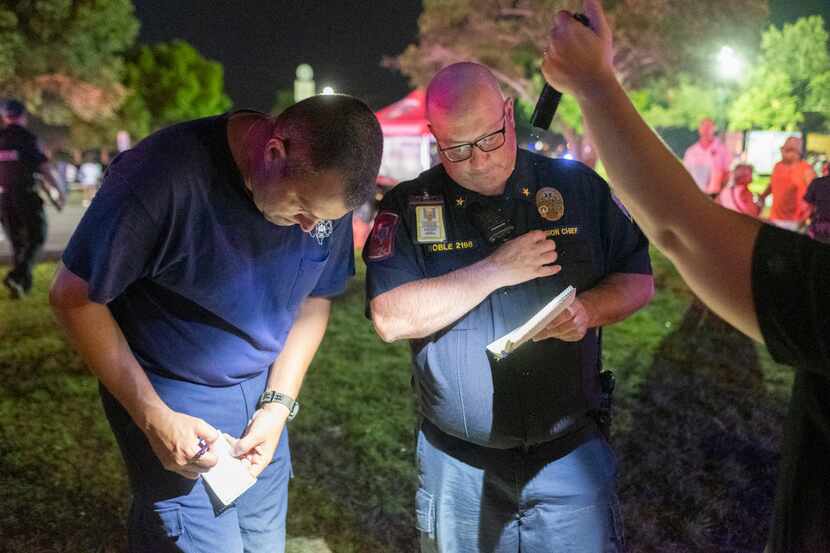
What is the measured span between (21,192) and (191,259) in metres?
6.92

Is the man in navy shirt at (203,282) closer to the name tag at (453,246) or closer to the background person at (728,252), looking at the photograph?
the name tag at (453,246)

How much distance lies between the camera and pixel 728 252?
0.90m

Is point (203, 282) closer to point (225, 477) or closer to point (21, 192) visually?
point (225, 477)

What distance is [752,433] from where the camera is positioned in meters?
4.51

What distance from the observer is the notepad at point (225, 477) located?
1721mm

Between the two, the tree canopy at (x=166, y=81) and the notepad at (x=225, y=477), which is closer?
the notepad at (x=225, y=477)

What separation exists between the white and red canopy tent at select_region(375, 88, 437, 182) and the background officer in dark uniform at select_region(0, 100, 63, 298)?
13.5 metres

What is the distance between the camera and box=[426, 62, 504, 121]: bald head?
6.63 ft

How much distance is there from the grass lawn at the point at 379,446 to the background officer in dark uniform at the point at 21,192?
1.38 metres

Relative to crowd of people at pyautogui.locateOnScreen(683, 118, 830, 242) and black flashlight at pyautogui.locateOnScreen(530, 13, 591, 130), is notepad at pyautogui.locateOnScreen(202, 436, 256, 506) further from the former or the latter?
crowd of people at pyautogui.locateOnScreen(683, 118, 830, 242)

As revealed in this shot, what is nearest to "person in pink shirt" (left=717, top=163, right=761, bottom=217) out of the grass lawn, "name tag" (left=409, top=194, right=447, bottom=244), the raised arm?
the grass lawn

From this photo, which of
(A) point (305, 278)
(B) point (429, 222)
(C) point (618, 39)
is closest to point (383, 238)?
(B) point (429, 222)

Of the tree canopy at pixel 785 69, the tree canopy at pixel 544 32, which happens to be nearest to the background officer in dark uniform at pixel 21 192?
the tree canopy at pixel 544 32

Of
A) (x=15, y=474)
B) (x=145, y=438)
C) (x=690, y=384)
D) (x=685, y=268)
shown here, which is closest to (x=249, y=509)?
(x=145, y=438)
